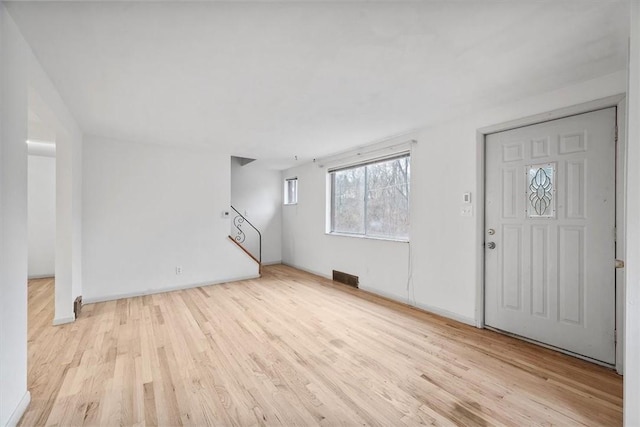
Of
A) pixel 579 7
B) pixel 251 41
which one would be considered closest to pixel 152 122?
pixel 251 41

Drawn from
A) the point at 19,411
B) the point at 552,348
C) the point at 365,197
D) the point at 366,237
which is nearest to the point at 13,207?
the point at 19,411

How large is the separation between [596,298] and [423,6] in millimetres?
2677

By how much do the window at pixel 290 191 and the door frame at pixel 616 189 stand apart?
14.7 feet

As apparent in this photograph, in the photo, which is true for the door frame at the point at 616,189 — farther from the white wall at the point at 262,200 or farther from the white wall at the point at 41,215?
the white wall at the point at 41,215

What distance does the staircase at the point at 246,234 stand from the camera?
6547 millimetres

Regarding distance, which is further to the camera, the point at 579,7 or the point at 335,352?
the point at 335,352

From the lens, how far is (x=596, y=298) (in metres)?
2.33

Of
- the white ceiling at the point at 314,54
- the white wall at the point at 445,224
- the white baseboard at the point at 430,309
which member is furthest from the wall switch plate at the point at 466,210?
the white baseboard at the point at 430,309

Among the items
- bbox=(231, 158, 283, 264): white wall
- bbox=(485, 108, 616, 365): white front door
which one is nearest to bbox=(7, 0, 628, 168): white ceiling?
bbox=(485, 108, 616, 365): white front door

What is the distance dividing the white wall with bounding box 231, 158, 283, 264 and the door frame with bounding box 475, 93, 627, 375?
470 centimetres

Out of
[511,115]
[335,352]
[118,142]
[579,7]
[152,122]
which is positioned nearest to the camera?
[579,7]

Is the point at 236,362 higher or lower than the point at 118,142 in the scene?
lower

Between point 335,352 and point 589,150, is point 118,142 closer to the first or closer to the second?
point 335,352

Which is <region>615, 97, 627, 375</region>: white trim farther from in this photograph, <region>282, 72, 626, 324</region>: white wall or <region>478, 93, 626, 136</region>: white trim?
<region>282, 72, 626, 324</region>: white wall
